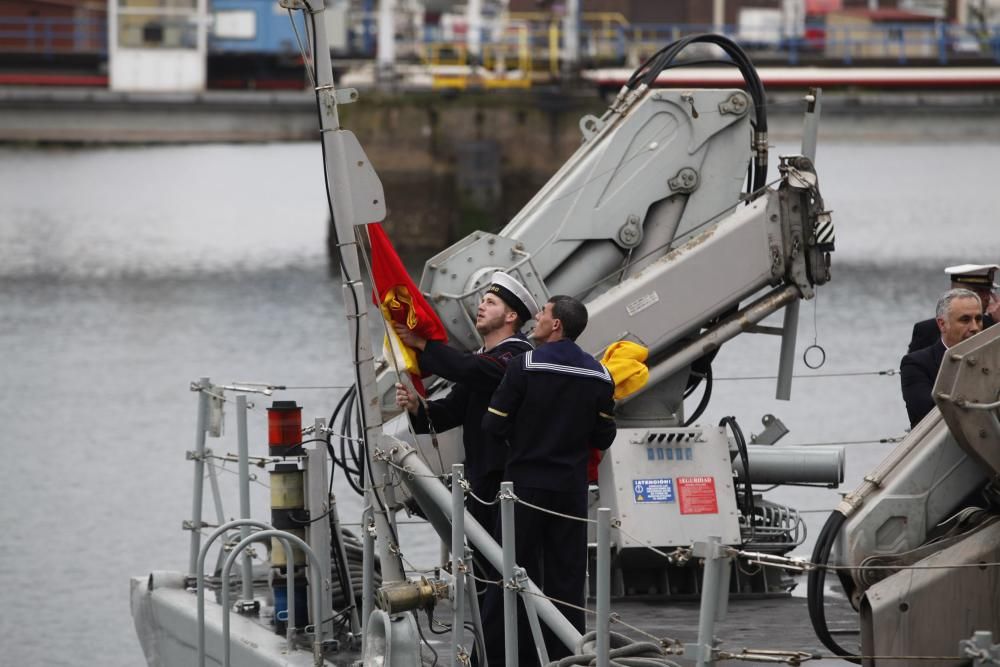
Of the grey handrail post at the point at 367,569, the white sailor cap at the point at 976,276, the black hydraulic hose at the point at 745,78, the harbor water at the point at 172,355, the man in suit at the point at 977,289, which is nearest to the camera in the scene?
the grey handrail post at the point at 367,569

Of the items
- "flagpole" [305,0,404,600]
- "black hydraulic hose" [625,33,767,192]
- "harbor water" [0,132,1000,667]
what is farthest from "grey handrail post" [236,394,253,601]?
"black hydraulic hose" [625,33,767,192]

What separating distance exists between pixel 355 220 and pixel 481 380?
2.64ft

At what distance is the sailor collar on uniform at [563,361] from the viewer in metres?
6.41

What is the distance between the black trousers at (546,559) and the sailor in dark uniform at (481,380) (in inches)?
11.6

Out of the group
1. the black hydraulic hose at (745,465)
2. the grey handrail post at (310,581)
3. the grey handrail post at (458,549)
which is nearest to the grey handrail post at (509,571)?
the grey handrail post at (458,549)

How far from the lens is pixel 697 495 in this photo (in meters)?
8.17

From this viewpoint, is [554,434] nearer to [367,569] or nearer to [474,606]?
[474,606]

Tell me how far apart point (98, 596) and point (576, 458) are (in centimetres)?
1016

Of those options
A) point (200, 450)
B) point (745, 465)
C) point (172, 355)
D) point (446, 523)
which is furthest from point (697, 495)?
point (172, 355)

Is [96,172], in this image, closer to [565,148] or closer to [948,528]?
[565,148]

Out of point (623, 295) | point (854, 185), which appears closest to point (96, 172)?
point (854, 185)

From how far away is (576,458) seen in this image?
652 cm

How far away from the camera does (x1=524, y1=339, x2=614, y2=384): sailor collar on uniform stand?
641 cm

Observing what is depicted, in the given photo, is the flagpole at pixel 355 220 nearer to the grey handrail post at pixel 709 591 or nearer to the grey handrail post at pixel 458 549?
the grey handrail post at pixel 458 549
